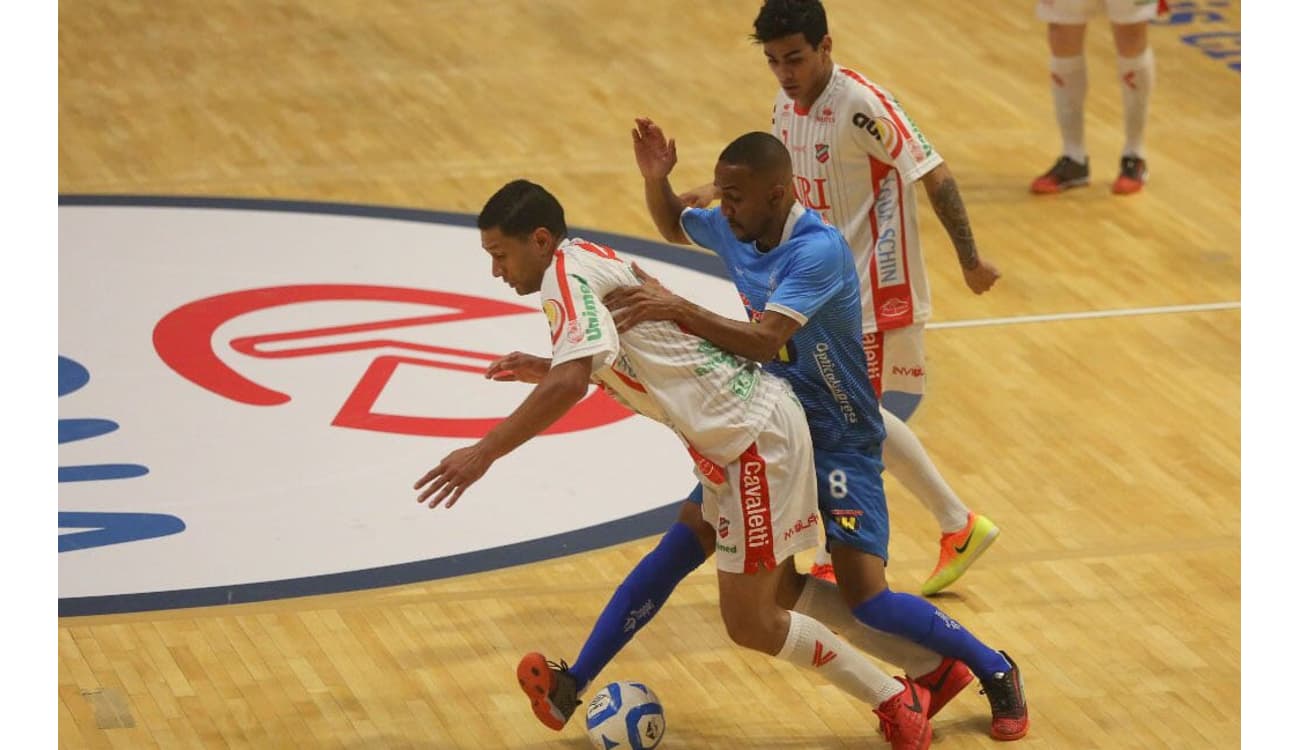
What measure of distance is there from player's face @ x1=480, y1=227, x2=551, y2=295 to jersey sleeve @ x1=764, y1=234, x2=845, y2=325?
0.57 meters

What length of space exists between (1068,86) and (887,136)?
460 centimetres

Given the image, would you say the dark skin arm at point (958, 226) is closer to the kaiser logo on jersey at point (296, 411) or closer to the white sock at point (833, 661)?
the white sock at point (833, 661)

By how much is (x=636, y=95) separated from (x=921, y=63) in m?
1.83

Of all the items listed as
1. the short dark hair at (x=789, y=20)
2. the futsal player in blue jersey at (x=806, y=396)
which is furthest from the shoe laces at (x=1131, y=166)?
the futsal player in blue jersey at (x=806, y=396)

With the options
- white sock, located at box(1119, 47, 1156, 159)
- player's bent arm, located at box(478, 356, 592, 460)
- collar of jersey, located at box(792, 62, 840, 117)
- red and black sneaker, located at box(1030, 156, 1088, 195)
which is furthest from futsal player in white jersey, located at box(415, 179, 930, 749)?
white sock, located at box(1119, 47, 1156, 159)

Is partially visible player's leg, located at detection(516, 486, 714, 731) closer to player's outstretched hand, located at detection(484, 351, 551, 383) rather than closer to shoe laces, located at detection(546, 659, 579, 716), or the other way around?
shoe laces, located at detection(546, 659, 579, 716)

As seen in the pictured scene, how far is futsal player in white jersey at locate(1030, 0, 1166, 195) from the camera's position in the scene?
10.3 m

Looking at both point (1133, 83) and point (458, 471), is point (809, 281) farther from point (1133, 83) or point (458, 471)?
point (1133, 83)

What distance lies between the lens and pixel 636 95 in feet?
38.3

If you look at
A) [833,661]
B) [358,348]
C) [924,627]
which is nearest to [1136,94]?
[358,348]

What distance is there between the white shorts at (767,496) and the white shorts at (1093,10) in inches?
228

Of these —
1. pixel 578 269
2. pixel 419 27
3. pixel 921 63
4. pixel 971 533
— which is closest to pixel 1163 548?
pixel 971 533

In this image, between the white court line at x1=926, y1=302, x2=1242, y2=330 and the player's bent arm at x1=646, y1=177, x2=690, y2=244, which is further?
the white court line at x1=926, y1=302, x2=1242, y2=330

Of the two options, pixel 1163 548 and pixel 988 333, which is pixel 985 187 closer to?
pixel 988 333
